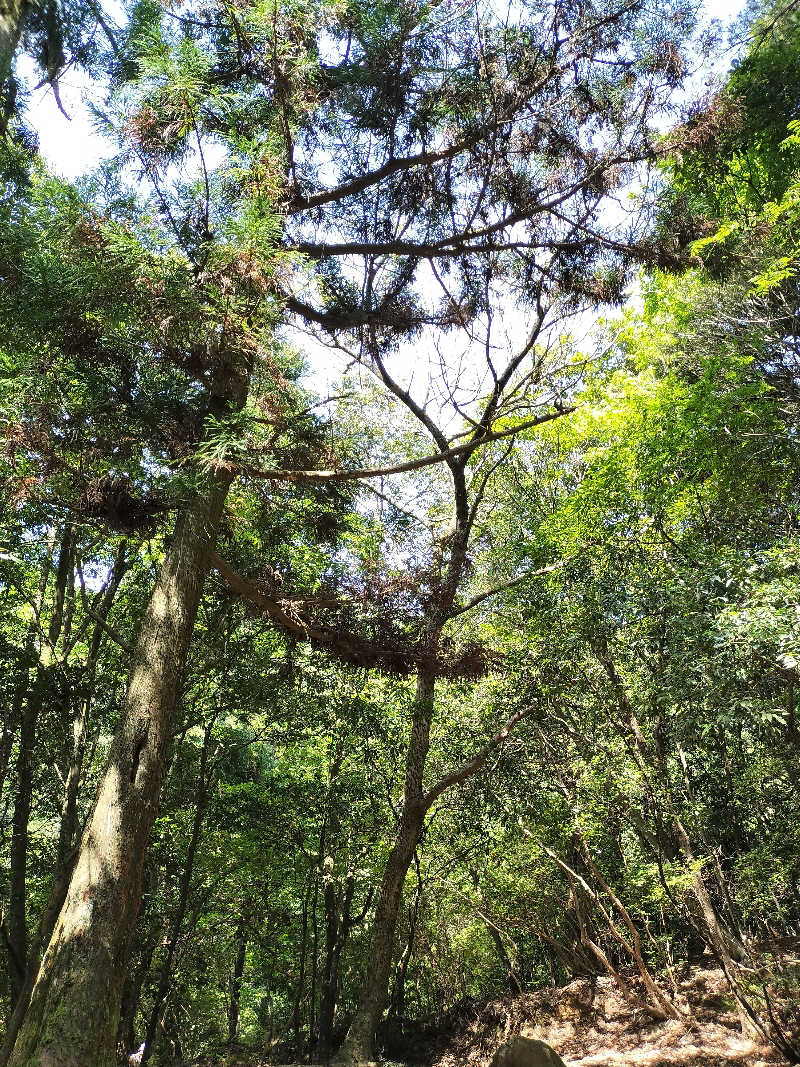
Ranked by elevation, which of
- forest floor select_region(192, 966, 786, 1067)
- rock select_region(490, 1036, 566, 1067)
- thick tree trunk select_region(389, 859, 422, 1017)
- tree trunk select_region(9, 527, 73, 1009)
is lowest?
forest floor select_region(192, 966, 786, 1067)

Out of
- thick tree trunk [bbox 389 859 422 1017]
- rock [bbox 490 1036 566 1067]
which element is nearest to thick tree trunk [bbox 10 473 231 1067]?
rock [bbox 490 1036 566 1067]

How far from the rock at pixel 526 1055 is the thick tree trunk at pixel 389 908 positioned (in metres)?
1.37

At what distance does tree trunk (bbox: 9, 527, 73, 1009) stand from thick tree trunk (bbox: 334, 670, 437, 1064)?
3.53 m

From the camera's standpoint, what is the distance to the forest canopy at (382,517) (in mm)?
4816

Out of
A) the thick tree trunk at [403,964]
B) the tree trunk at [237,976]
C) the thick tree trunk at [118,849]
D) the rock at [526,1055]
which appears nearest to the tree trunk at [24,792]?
the thick tree trunk at [118,849]

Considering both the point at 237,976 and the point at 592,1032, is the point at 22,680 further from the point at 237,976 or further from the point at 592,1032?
the point at 592,1032

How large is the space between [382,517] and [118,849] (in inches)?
211

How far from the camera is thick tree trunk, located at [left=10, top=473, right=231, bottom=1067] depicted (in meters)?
3.58

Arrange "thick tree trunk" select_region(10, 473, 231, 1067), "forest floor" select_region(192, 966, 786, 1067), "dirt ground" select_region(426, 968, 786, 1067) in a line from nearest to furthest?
"thick tree trunk" select_region(10, 473, 231, 1067)
"dirt ground" select_region(426, 968, 786, 1067)
"forest floor" select_region(192, 966, 786, 1067)

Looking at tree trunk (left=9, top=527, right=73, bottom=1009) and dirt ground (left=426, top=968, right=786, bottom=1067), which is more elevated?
tree trunk (left=9, top=527, right=73, bottom=1009)

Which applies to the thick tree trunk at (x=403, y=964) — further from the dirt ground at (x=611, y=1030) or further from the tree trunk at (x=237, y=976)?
the tree trunk at (x=237, y=976)

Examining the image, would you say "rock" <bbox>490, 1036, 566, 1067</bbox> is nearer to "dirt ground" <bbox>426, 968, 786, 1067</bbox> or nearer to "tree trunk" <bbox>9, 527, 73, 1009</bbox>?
"dirt ground" <bbox>426, 968, 786, 1067</bbox>

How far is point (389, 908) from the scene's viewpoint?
749 cm

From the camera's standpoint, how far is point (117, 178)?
5.38 meters
